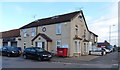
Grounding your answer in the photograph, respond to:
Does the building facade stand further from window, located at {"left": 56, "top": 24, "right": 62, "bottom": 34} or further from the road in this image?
the road

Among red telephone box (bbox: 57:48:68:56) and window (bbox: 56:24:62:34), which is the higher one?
window (bbox: 56:24:62:34)

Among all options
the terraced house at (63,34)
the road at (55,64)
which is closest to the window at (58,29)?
the terraced house at (63,34)

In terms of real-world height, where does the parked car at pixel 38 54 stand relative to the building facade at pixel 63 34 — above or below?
below

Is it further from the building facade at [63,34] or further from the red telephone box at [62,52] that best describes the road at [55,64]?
the building facade at [63,34]

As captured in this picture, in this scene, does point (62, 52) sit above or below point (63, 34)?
below

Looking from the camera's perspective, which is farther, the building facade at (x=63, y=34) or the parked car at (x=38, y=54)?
the building facade at (x=63, y=34)

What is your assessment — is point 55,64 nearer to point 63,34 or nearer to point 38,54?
point 38,54

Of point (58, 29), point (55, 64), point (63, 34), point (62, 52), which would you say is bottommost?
point (55, 64)

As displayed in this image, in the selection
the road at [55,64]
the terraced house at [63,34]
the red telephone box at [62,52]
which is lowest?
the road at [55,64]

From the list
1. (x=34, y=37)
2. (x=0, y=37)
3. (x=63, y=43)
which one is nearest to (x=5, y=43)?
(x=0, y=37)

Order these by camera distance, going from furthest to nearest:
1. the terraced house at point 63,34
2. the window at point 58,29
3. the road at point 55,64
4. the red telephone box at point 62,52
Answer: the window at point 58,29, the terraced house at point 63,34, the red telephone box at point 62,52, the road at point 55,64

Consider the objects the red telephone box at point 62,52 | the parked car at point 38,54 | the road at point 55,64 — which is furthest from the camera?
the red telephone box at point 62,52

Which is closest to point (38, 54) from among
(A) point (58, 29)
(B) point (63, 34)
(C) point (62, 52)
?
(C) point (62, 52)

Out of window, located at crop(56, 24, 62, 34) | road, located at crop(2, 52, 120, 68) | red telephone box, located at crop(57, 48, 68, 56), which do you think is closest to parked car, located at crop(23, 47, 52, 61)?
road, located at crop(2, 52, 120, 68)
